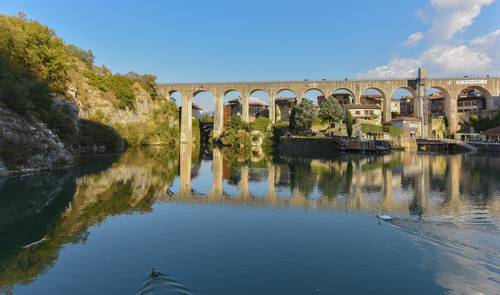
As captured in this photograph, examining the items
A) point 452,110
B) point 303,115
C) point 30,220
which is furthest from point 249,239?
point 452,110

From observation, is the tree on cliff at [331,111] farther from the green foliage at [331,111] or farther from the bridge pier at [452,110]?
the bridge pier at [452,110]

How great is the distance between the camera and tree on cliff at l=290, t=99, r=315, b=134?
212 ft

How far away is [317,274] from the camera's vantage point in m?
8.45

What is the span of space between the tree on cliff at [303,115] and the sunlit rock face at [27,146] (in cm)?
4212

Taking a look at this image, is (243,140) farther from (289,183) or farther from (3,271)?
(3,271)

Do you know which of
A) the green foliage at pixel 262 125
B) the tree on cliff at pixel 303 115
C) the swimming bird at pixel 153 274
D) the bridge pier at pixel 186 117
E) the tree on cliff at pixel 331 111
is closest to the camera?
the swimming bird at pixel 153 274

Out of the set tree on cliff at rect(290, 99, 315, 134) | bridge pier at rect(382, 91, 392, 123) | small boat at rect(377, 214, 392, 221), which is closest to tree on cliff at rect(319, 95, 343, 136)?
tree on cliff at rect(290, 99, 315, 134)

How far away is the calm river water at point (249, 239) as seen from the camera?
8.00 m

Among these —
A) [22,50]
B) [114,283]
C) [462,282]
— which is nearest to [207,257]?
[114,283]

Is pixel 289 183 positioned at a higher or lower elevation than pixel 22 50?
lower

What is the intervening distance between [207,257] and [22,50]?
127ft

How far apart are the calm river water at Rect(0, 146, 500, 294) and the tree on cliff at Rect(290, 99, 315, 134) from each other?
43246 millimetres

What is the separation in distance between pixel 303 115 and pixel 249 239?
55.1 metres

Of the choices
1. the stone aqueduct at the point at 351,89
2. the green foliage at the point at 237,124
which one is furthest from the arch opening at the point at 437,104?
the green foliage at the point at 237,124
